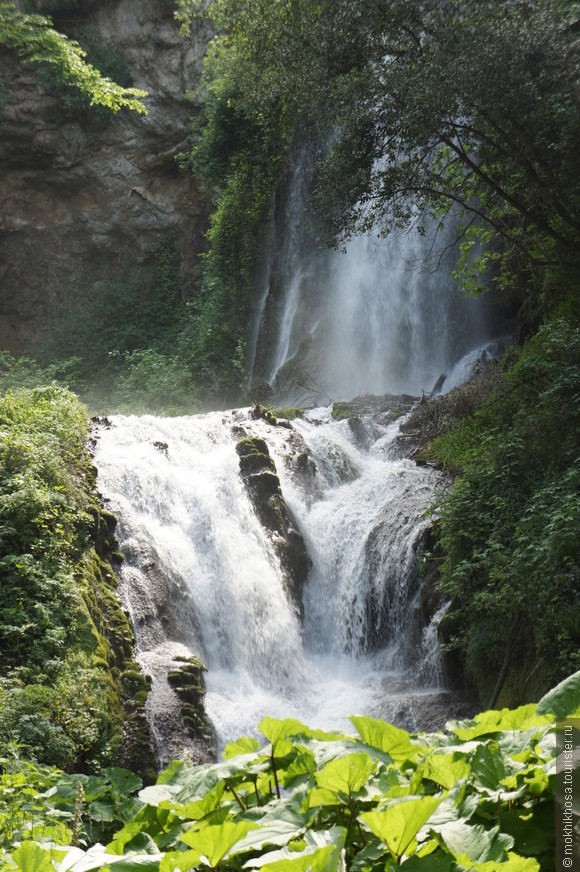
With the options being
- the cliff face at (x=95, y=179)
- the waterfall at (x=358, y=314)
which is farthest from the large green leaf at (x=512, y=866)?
the cliff face at (x=95, y=179)

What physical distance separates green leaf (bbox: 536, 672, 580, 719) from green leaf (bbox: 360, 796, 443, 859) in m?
0.36

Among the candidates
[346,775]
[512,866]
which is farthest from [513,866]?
[346,775]

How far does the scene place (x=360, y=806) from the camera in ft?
3.29

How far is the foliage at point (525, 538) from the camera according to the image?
5.63 m

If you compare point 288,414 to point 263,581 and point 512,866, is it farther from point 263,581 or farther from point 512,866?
point 512,866

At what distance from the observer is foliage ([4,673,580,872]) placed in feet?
2.74

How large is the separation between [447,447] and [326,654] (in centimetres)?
362

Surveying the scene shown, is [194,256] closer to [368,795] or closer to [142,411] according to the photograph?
[142,411]

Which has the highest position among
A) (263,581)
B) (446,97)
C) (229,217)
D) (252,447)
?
(229,217)

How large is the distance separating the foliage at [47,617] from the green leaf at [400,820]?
455 centimetres

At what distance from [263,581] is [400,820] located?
8.83 metres

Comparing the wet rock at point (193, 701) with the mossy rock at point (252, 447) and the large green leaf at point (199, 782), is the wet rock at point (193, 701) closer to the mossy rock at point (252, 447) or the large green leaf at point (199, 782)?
the mossy rock at point (252, 447)

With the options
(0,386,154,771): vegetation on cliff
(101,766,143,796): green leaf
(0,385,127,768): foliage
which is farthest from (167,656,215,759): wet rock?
(101,766,143,796): green leaf

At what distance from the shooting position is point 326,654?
30.7 feet
